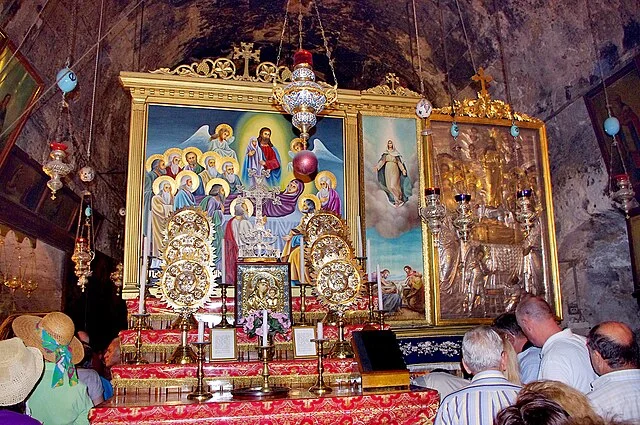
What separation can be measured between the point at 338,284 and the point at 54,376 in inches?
120

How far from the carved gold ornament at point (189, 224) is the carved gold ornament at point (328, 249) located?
116 cm

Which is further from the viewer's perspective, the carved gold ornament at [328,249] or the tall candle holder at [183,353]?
the carved gold ornament at [328,249]

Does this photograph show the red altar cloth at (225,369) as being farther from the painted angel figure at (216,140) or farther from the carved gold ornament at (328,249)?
the painted angel figure at (216,140)

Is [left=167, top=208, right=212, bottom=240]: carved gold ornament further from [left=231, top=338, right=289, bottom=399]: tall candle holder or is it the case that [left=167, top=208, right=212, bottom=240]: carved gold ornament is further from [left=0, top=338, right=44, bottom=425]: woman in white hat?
[left=0, top=338, right=44, bottom=425]: woman in white hat

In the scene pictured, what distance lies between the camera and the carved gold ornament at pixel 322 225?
657 cm

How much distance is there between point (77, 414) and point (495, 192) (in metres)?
6.49

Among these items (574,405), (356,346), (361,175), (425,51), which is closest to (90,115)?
(361,175)

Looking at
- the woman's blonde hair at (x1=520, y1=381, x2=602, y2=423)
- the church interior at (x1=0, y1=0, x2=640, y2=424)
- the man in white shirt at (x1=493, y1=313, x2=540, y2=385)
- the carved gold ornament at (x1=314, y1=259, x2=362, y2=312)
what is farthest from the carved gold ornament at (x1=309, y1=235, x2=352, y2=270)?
the woman's blonde hair at (x1=520, y1=381, x2=602, y2=423)

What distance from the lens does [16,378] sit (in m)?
2.49

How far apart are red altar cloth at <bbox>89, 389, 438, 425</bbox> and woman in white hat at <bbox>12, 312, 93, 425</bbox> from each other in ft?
0.48

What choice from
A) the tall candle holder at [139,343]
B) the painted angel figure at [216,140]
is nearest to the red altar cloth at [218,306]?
the tall candle holder at [139,343]

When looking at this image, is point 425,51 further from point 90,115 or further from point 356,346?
point 356,346

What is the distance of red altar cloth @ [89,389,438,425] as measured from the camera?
375 centimetres

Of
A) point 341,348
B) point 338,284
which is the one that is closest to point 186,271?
Answer: point 338,284
